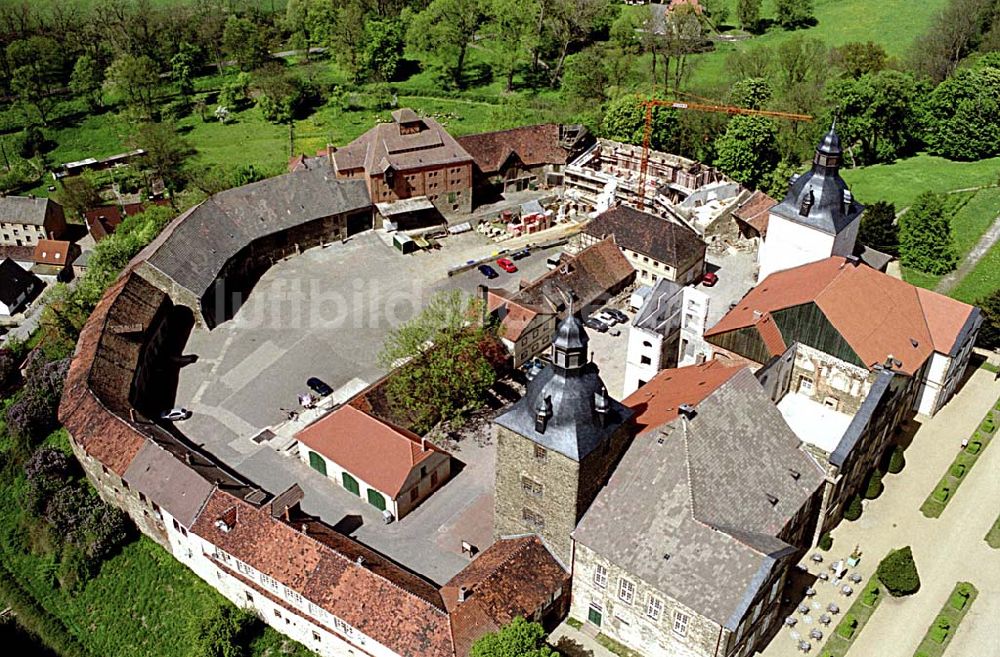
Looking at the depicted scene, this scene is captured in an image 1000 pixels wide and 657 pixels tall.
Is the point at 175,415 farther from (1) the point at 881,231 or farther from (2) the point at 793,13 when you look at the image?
(2) the point at 793,13

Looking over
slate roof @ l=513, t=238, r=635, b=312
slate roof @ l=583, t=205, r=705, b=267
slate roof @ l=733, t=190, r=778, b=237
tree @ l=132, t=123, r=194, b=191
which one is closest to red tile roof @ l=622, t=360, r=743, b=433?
slate roof @ l=513, t=238, r=635, b=312

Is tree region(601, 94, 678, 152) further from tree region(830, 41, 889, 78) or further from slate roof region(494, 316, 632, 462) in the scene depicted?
slate roof region(494, 316, 632, 462)

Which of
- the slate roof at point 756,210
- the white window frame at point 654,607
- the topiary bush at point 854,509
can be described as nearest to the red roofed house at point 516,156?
the slate roof at point 756,210

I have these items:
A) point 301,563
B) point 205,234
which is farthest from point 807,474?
point 205,234

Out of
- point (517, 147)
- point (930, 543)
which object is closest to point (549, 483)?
point (930, 543)

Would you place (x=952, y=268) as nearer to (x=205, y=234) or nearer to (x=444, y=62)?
(x=205, y=234)

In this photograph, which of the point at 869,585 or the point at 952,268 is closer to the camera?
the point at 869,585
